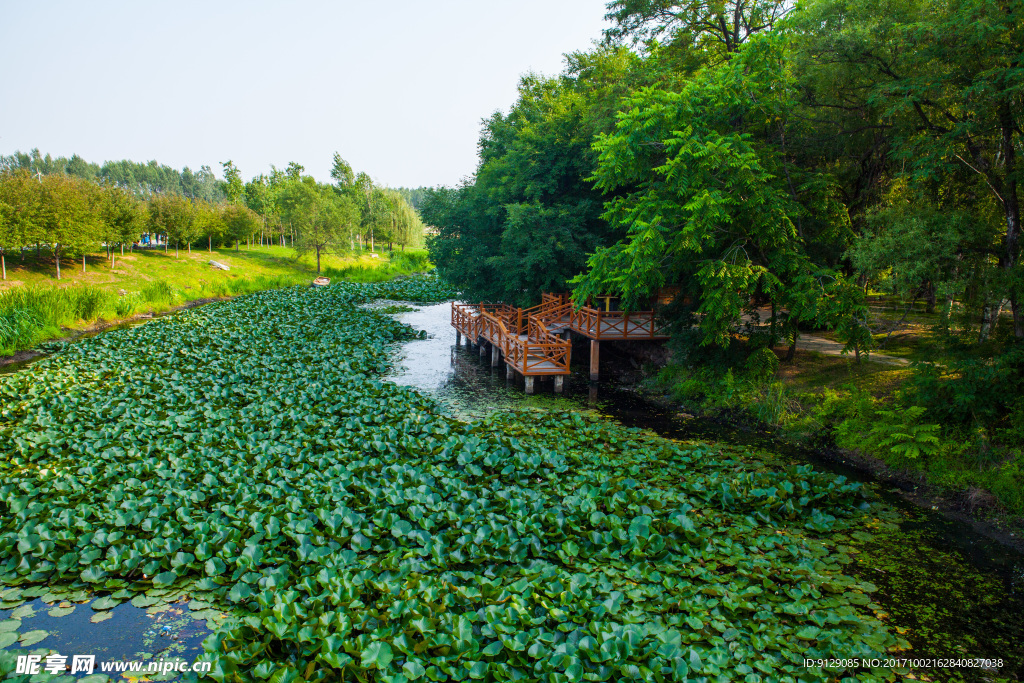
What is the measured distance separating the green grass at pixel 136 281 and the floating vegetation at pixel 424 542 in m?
10.1

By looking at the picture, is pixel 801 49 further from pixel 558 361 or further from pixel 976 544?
pixel 976 544

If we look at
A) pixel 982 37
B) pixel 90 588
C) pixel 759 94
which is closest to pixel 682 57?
pixel 759 94

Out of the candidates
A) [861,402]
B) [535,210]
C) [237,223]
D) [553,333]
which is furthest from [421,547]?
[237,223]

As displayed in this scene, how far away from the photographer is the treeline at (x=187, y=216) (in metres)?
28.2

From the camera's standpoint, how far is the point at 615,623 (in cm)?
582

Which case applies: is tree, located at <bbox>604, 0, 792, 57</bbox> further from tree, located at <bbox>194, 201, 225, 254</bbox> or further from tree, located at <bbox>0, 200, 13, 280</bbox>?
tree, located at <bbox>194, 201, 225, 254</bbox>

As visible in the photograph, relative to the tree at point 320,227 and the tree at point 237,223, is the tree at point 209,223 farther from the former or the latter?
the tree at point 320,227

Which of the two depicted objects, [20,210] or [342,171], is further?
[342,171]

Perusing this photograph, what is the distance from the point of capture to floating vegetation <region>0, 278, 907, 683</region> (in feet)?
17.5

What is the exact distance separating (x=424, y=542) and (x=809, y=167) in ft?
51.2

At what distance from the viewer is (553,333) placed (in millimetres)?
18922

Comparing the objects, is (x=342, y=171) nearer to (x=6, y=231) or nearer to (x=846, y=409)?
(x=6, y=231)

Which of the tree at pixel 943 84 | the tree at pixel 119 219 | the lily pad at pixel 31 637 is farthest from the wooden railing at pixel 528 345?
the tree at pixel 119 219

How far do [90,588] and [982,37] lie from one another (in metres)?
15.5
